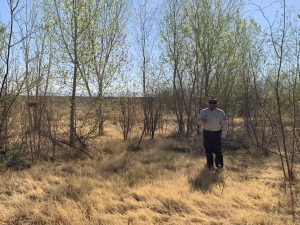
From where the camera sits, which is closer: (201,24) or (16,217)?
(16,217)

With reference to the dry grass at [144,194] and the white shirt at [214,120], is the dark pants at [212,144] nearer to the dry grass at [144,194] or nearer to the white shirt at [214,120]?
the white shirt at [214,120]

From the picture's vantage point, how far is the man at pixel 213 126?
22.0 ft

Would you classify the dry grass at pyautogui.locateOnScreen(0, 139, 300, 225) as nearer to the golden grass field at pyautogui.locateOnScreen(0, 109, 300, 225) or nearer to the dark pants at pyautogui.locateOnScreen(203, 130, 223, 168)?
the golden grass field at pyautogui.locateOnScreen(0, 109, 300, 225)

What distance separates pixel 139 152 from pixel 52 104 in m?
2.40

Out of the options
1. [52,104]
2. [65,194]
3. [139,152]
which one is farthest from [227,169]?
[52,104]

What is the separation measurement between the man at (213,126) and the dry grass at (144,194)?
44 centimetres

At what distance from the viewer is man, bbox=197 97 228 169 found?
6.70m

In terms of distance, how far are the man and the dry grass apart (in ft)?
1.44

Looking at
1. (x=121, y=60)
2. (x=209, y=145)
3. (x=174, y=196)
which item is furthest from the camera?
(x=121, y=60)

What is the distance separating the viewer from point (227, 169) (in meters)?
7.22

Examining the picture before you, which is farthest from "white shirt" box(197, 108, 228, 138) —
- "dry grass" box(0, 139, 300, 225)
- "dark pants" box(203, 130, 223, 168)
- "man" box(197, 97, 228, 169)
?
"dry grass" box(0, 139, 300, 225)

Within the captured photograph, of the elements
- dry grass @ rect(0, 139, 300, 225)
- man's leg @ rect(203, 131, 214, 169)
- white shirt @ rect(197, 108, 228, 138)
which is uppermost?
white shirt @ rect(197, 108, 228, 138)

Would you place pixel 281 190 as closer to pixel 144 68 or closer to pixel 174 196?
pixel 174 196

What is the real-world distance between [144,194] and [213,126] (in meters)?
2.38
